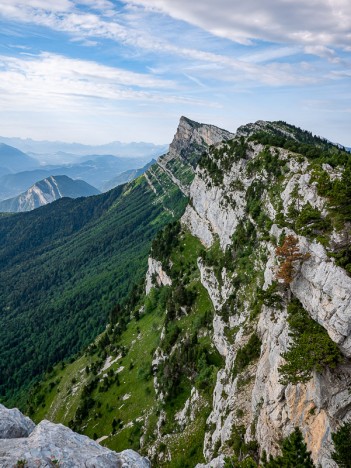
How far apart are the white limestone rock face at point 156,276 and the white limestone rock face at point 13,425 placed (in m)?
84.2

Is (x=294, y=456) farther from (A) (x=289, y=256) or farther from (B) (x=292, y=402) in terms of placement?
(A) (x=289, y=256)

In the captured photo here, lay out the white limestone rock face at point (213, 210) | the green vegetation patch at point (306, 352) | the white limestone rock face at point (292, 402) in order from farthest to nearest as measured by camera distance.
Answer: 1. the white limestone rock face at point (213, 210)
2. the green vegetation patch at point (306, 352)
3. the white limestone rock face at point (292, 402)

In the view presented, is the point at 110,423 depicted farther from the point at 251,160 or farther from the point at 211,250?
the point at 251,160

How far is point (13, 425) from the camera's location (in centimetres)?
3691

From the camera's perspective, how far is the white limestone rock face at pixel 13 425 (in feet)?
118

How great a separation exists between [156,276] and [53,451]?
106987mm

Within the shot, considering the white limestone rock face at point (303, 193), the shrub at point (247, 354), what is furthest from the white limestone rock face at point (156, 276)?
the shrub at point (247, 354)

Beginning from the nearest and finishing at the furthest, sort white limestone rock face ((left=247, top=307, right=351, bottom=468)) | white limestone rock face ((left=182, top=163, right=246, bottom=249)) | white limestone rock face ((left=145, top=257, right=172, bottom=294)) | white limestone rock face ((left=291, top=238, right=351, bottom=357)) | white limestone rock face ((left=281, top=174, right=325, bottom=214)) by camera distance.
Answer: white limestone rock face ((left=247, top=307, right=351, bottom=468))
white limestone rock face ((left=291, top=238, right=351, bottom=357))
white limestone rock face ((left=281, top=174, right=325, bottom=214))
white limestone rock face ((left=182, top=163, right=246, bottom=249))
white limestone rock face ((left=145, top=257, right=172, bottom=294))

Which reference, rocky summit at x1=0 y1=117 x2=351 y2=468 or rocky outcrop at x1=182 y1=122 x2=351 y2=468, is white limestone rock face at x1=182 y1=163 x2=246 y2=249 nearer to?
rocky summit at x1=0 y1=117 x2=351 y2=468

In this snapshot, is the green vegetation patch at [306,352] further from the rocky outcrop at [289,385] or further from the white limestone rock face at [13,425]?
the white limestone rock face at [13,425]

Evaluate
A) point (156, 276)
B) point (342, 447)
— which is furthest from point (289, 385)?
point (156, 276)

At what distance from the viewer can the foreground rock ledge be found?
93.6ft

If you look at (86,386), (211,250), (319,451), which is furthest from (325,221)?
(86,386)

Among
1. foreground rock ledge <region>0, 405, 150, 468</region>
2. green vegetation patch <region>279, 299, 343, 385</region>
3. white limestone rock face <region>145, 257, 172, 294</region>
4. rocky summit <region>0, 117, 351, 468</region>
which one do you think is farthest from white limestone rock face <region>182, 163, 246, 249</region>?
A: foreground rock ledge <region>0, 405, 150, 468</region>
